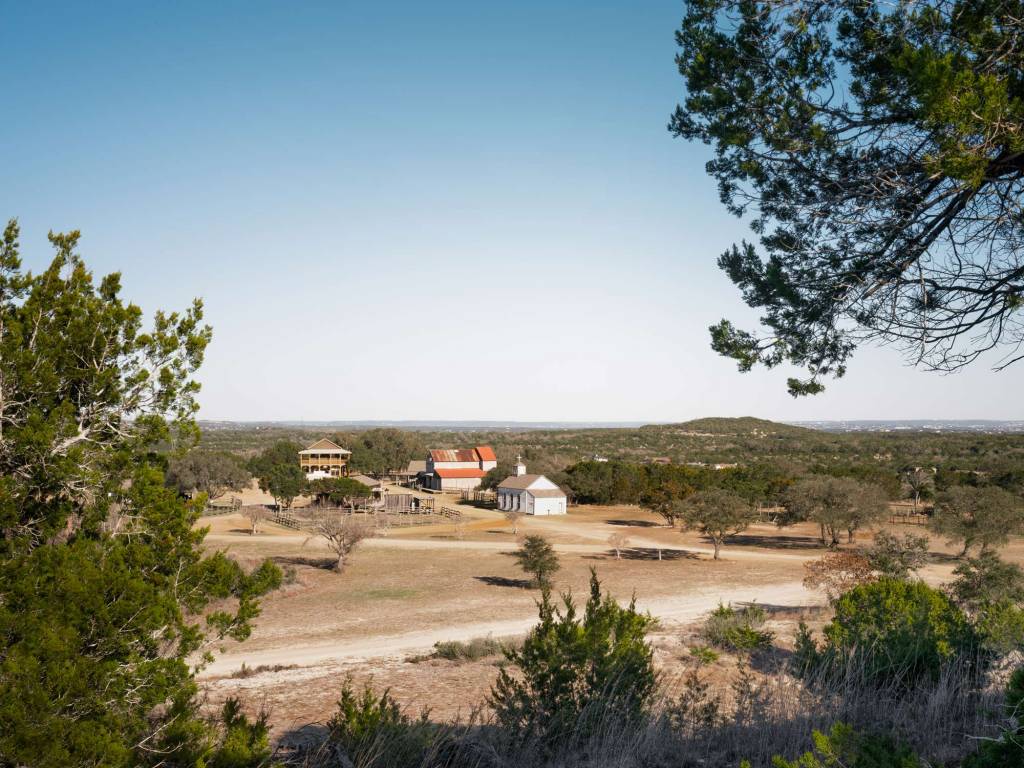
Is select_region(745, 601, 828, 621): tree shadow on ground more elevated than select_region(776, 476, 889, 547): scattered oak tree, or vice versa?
select_region(776, 476, 889, 547): scattered oak tree

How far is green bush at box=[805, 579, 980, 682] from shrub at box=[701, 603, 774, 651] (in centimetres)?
360

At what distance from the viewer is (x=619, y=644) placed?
7.64 m

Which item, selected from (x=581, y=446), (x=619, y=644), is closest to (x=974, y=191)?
(x=619, y=644)

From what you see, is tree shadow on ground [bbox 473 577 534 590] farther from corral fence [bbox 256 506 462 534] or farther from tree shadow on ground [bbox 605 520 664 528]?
tree shadow on ground [bbox 605 520 664 528]

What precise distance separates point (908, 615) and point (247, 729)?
9.99m

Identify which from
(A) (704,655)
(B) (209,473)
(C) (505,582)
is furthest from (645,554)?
(B) (209,473)

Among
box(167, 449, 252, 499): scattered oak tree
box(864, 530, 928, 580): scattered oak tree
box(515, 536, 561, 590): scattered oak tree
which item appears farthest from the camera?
box(167, 449, 252, 499): scattered oak tree

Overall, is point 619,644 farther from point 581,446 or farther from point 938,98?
point 581,446

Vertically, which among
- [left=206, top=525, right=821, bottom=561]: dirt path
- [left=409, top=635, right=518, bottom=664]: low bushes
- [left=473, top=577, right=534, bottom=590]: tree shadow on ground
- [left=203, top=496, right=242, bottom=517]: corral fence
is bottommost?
[left=203, top=496, right=242, bottom=517]: corral fence

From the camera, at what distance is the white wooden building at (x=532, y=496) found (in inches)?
2576

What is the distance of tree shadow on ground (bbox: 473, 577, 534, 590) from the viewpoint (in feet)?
107

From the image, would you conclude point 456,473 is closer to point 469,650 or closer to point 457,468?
point 457,468

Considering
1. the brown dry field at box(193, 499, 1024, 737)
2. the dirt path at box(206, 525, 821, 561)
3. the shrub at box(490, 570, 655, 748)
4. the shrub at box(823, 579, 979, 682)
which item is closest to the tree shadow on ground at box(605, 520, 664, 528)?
the brown dry field at box(193, 499, 1024, 737)

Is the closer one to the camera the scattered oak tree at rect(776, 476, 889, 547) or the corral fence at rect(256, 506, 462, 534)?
the scattered oak tree at rect(776, 476, 889, 547)
